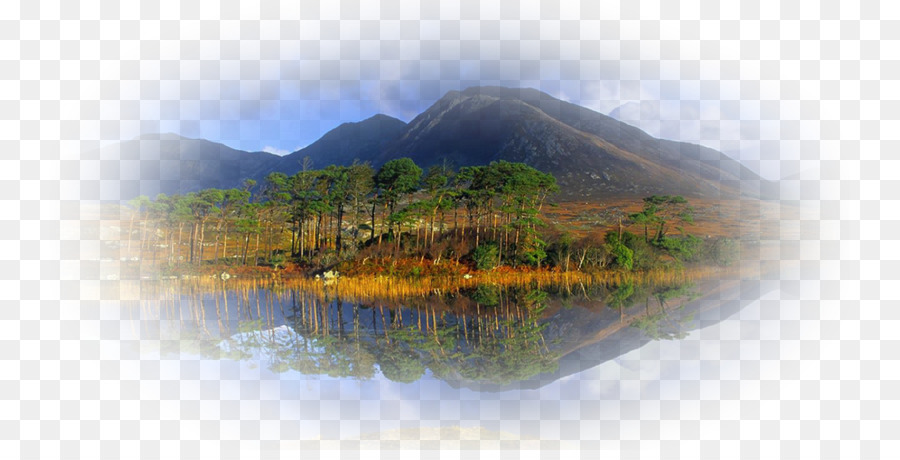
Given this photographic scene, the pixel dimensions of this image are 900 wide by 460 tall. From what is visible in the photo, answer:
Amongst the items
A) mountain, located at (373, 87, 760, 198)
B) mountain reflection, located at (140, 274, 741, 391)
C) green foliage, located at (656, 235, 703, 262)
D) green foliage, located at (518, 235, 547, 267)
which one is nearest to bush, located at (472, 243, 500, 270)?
green foliage, located at (518, 235, 547, 267)

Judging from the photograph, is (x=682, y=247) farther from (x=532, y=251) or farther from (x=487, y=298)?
(x=487, y=298)

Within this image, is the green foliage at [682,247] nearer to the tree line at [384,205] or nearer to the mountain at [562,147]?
the tree line at [384,205]


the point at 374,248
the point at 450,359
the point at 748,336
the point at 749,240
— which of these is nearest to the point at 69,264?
the point at 450,359

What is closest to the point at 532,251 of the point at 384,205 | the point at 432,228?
the point at 432,228

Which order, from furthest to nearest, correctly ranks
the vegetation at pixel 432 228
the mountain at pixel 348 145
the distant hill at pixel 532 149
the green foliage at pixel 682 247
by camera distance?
the mountain at pixel 348 145 < the distant hill at pixel 532 149 < the green foliage at pixel 682 247 < the vegetation at pixel 432 228

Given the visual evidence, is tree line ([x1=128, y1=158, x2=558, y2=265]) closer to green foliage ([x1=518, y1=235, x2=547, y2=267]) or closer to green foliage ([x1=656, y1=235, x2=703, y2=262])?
green foliage ([x1=518, y1=235, x2=547, y2=267])

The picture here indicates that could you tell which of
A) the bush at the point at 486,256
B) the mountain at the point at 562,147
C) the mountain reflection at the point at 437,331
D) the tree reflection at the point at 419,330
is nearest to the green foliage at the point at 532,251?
the bush at the point at 486,256
